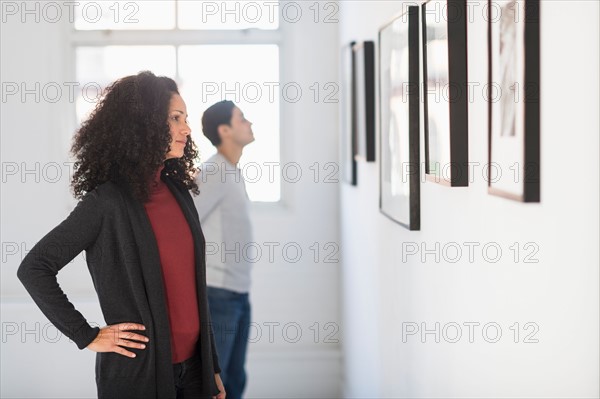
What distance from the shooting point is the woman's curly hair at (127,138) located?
2186 mm

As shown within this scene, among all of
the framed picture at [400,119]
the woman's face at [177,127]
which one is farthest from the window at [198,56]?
the woman's face at [177,127]

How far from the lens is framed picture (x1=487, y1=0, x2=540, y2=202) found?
131 centimetres

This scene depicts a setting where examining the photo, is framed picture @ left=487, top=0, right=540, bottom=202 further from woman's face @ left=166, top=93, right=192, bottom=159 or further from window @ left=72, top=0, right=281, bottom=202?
window @ left=72, top=0, right=281, bottom=202

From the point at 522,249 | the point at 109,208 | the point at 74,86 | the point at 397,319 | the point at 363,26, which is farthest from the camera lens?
the point at 74,86

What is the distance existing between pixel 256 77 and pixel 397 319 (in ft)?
7.80

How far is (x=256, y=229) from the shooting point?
4.85 meters

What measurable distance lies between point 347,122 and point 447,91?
7.27 feet

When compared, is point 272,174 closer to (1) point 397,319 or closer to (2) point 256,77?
(2) point 256,77

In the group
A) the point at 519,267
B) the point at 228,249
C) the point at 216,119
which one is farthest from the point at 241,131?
the point at 519,267

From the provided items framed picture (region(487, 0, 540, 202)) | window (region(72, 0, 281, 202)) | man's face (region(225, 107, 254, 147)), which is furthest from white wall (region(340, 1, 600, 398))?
window (region(72, 0, 281, 202))

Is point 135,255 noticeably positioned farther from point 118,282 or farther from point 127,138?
point 127,138

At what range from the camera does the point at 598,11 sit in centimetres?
109

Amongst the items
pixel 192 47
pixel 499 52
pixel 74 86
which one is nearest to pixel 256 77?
pixel 192 47

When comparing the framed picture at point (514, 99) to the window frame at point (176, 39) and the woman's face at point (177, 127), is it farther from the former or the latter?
the window frame at point (176, 39)
